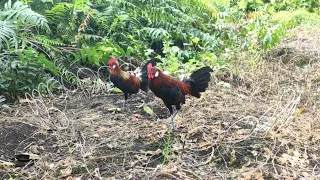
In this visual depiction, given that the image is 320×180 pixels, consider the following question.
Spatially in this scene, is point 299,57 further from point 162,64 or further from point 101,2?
point 101,2

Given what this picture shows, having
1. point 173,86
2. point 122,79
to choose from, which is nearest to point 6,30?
point 122,79

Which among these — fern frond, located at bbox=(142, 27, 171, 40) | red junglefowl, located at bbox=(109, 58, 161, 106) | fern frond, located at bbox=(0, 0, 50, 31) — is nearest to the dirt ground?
red junglefowl, located at bbox=(109, 58, 161, 106)

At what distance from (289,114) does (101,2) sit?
3.29 metres

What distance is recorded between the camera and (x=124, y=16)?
5.51 metres

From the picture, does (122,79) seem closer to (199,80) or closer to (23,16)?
(199,80)

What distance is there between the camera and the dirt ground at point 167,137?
290 cm

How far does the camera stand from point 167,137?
3.38 metres

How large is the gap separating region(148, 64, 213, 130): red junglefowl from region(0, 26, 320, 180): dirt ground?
24cm

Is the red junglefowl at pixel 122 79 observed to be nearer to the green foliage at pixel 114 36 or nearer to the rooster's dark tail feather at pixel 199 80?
the rooster's dark tail feather at pixel 199 80

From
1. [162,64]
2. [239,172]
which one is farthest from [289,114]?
[162,64]

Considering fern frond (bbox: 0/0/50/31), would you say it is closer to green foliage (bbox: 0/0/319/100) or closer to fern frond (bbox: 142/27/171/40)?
green foliage (bbox: 0/0/319/100)

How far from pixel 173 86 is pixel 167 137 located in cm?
44

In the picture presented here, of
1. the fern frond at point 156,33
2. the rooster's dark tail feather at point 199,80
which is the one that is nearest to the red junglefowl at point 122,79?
the rooster's dark tail feather at point 199,80

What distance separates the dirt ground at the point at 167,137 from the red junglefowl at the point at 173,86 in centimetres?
24
